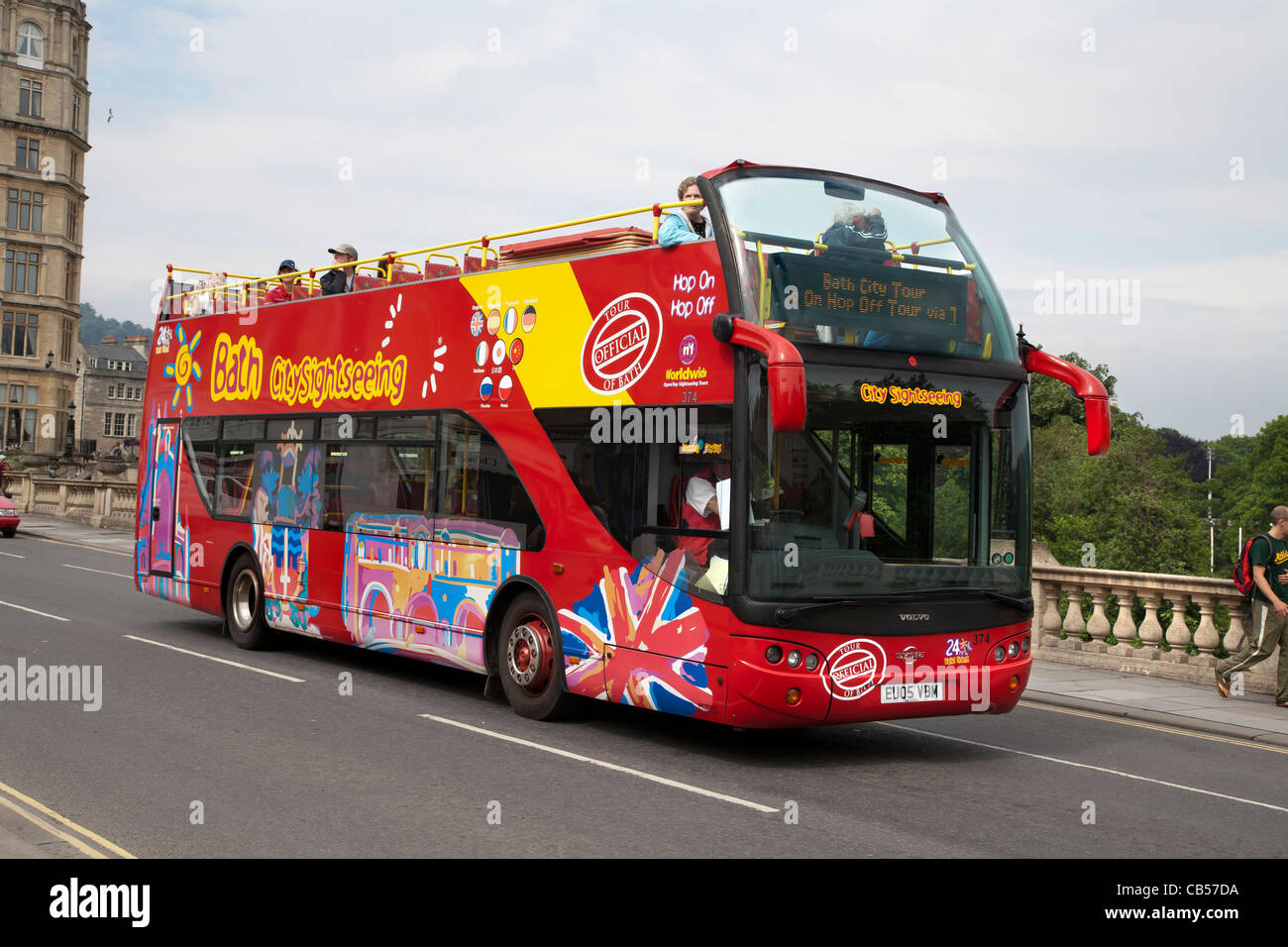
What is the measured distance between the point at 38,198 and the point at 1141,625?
3694 inches

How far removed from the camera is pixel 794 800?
801 cm

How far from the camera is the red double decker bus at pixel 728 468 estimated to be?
8.68 meters

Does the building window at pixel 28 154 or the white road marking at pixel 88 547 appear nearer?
the white road marking at pixel 88 547

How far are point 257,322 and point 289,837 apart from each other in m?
9.28

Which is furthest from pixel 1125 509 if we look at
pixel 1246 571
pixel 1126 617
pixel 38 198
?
pixel 38 198

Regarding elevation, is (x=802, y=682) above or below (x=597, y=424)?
below

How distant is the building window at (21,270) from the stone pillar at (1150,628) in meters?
93.2

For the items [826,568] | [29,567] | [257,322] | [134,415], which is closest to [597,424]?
[826,568]

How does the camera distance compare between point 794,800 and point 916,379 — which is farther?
point 916,379

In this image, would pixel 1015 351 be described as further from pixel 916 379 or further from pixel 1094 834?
pixel 1094 834

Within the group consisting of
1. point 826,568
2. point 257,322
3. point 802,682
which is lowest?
point 802,682

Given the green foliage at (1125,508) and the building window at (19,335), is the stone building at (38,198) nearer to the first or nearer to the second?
the building window at (19,335)

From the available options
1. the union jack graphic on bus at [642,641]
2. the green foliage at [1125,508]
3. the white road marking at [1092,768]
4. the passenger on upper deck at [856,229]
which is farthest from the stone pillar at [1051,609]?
the green foliage at [1125,508]

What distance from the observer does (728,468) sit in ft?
28.7
